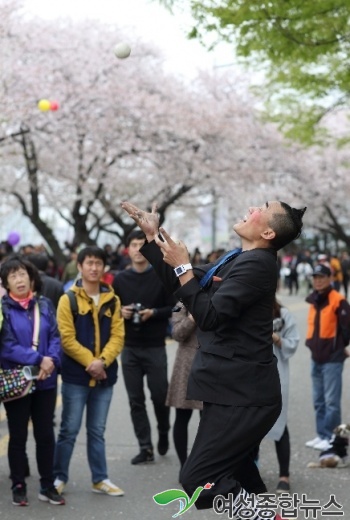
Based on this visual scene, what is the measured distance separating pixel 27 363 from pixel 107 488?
1.06 meters

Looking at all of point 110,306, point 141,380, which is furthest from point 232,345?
point 141,380

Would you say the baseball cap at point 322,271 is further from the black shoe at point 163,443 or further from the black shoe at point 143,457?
the black shoe at point 143,457

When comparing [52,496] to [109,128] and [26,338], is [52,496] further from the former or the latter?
[109,128]

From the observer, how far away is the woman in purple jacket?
5562 millimetres

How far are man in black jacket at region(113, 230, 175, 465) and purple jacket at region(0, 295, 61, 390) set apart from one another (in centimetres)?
109

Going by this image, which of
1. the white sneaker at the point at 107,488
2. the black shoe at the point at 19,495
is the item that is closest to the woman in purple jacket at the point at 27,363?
the black shoe at the point at 19,495

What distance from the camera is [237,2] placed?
853cm

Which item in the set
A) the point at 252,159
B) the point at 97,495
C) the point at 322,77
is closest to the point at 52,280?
the point at 97,495

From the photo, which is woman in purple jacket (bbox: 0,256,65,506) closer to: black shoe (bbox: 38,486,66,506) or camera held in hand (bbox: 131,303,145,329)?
black shoe (bbox: 38,486,66,506)

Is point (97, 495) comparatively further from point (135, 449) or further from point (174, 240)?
point (174, 240)

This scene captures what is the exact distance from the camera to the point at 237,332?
3777mm

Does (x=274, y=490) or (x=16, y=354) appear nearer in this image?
(x=16, y=354)

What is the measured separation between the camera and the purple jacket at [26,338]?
556 centimetres

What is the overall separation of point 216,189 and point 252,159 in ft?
10.8
